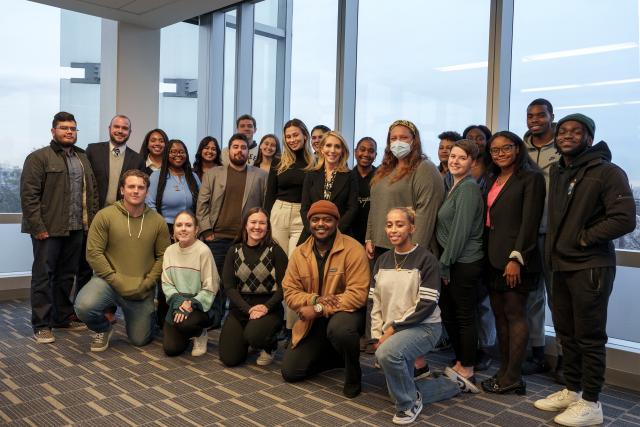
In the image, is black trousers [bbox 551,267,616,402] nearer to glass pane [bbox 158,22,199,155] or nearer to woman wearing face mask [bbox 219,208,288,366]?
woman wearing face mask [bbox 219,208,288,366]

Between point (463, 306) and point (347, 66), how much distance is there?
2964 millimetres

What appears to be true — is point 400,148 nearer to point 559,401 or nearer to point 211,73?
point 559,401

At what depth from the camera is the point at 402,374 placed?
2840mm

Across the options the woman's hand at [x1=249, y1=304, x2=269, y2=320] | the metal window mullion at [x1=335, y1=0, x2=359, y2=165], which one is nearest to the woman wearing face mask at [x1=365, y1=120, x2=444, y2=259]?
the woman's hand at [x1=249, y1=304, x2=269, y2=320]

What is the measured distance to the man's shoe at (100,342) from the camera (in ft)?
12.9

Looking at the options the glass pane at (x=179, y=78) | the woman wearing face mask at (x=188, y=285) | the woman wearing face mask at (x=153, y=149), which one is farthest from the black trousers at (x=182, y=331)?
the glass pane at (x=179, y=78)

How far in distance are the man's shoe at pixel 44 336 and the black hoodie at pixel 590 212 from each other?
3491 millimetres

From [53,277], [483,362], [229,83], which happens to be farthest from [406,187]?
[229,83]

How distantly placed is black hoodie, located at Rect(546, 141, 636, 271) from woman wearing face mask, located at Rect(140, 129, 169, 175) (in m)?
3.13

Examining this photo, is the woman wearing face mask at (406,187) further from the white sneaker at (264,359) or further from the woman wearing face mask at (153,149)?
the woman wearing face mask at (153,149)

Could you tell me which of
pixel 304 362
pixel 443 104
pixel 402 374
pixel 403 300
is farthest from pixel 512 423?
pixel 443 104

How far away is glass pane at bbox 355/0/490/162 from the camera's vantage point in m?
4.53

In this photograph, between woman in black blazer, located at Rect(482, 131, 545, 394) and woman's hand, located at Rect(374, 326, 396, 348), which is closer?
woman's hand, located at Rect(374, 326, 396, 348)

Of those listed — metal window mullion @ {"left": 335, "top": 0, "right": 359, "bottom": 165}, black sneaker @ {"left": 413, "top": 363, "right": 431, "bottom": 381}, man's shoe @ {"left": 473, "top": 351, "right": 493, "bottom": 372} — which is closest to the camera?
black sneaker @ {"left": 413, "top": 363, "right": 431, "bottom": 381}
